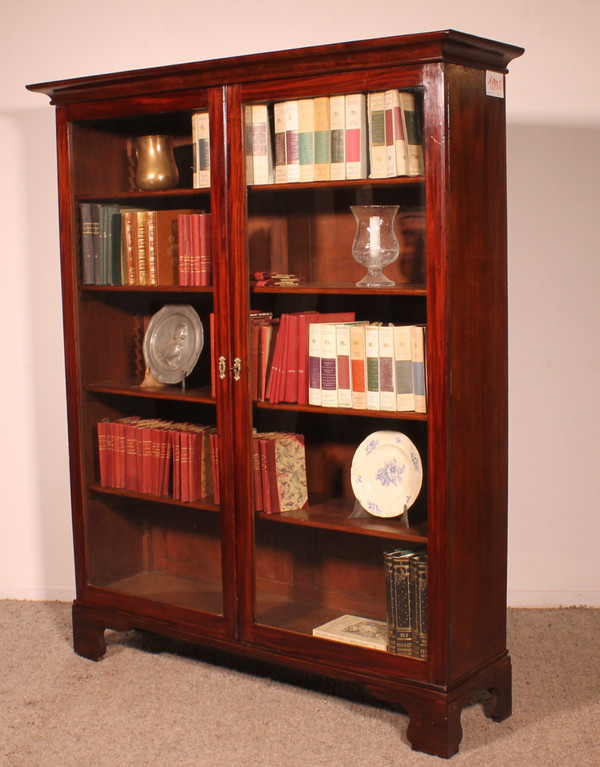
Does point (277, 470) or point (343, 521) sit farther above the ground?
point (277, 470)

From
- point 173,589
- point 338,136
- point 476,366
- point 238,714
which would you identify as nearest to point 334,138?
point 338,136

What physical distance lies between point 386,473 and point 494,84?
44.1 inches

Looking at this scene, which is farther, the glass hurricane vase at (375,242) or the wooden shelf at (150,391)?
the wooden shelf at (150,391)

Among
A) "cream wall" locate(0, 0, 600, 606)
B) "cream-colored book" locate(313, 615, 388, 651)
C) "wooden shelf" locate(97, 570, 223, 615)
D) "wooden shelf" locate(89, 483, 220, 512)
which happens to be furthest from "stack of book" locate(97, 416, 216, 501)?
"cream wall" locate(0, 0, 600, 606)

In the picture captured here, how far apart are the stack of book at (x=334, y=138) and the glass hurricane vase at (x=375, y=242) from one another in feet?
0.34

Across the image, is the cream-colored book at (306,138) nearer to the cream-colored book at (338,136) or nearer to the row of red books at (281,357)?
the cream-colored book at (338,136)

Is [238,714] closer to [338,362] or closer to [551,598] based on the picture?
[338,362]

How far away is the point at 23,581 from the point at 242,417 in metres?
1.65

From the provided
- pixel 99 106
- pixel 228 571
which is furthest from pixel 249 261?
pixel 228 571

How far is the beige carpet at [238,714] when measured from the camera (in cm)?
254

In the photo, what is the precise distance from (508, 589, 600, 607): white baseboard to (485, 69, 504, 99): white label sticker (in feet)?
6.25

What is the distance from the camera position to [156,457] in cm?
310

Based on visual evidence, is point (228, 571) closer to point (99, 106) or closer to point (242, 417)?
point (242, 417)

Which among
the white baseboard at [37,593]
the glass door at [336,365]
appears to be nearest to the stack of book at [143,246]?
the glass door at [336,365]
